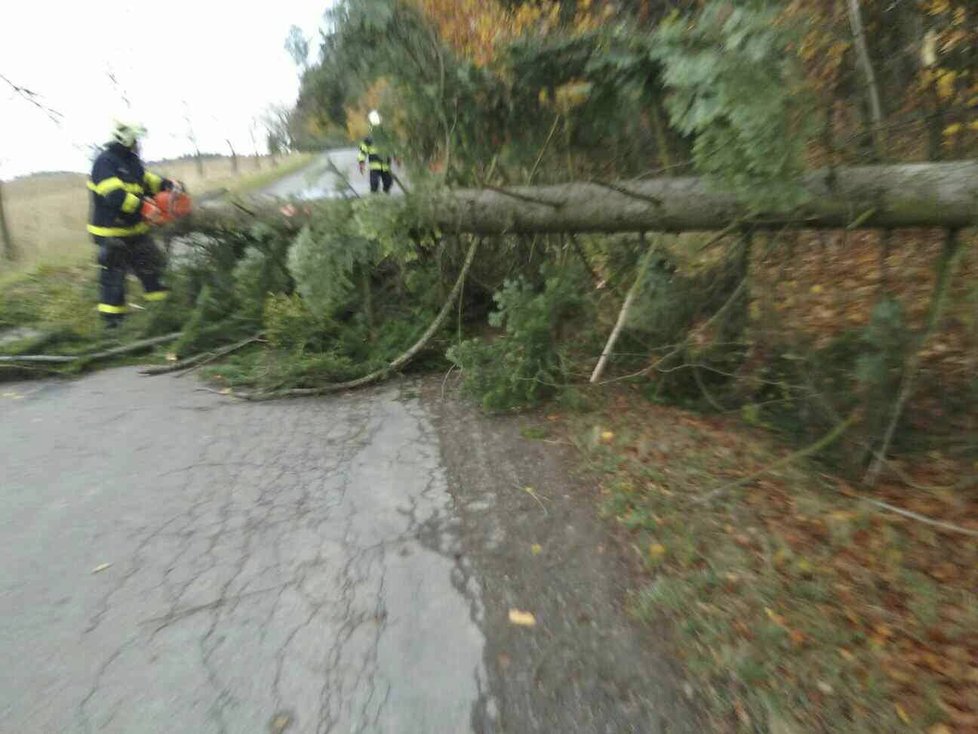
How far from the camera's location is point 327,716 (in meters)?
2.25

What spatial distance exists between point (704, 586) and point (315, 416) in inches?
136

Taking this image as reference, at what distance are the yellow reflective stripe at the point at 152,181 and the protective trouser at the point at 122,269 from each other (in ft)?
1.80

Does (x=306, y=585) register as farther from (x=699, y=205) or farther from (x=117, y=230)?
(x=117, y=230)

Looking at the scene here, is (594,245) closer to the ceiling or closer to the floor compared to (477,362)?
closer to the ceiling

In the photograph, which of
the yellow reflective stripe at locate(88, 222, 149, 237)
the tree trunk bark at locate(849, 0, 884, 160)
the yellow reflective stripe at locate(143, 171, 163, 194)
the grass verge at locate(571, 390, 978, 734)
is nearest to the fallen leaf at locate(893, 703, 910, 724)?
the grass verge at locate(571, 390, 978, 734)

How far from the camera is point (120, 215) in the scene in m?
6.52

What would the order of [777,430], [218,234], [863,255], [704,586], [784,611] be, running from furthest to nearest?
[218,234], [863,255], [777,430], [704,586], [784,611]

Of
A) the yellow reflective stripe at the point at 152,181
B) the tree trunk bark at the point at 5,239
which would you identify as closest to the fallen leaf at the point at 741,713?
the yellow reflective stripe at the point at 152,181

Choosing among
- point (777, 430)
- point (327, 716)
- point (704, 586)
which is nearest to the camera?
point (327, 716)

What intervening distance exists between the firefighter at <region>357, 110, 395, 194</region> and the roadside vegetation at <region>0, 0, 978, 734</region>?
15 cm

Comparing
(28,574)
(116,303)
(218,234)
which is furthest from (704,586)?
(116,303)

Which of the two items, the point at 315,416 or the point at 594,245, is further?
the point at 594,245

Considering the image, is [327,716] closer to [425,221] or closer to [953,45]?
[425,221]

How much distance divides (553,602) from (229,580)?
1.66 m
